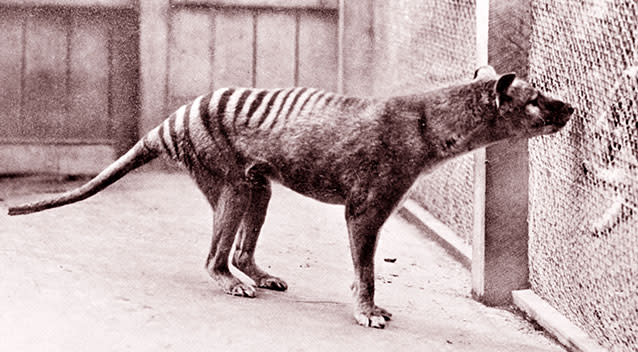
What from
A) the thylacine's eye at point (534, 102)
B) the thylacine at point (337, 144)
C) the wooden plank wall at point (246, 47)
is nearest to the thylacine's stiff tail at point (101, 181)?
the thylacine at point (337, 144)

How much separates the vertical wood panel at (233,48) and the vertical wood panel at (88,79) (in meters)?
0.81

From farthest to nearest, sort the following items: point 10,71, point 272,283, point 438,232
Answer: point 10,71
point 438,232
point 272,283

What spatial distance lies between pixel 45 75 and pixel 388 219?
3.57 m

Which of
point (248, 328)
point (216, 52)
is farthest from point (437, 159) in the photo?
point (216, 52)

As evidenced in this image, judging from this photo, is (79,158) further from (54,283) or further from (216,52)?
(54,283)

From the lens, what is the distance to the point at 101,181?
426 centimetres

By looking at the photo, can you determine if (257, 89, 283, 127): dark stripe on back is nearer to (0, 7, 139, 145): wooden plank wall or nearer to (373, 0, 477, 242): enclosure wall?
(373, 0, 477, 242): enclosure wall

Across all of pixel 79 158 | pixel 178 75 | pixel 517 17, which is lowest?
pixel 79 158

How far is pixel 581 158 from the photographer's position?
12.3 feet

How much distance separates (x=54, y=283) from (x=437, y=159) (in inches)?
64.1

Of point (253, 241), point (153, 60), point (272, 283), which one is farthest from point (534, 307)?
point (153, 60)

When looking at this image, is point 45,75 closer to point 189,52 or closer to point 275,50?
point 189,52

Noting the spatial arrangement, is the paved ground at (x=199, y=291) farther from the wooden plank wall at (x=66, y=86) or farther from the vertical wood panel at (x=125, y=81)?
the vertical wood panel at (x=125, y=81)

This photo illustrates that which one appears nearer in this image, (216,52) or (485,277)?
(485,277)
